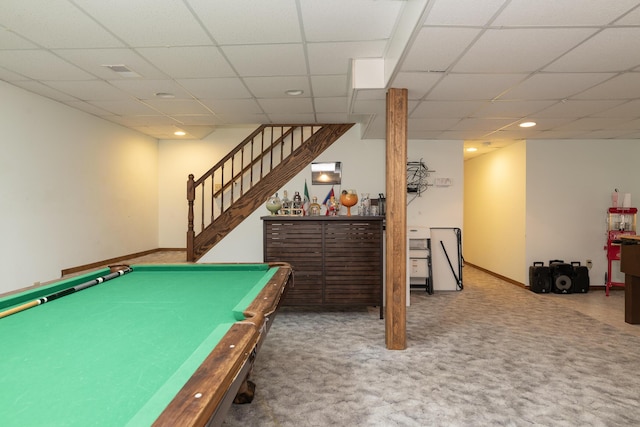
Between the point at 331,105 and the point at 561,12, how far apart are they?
2.96 metres

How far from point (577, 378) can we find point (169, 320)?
119 inches

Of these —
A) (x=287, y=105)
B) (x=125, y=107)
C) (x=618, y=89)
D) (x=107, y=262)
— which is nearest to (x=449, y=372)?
(x=618, y=89)

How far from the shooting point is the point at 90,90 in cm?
435

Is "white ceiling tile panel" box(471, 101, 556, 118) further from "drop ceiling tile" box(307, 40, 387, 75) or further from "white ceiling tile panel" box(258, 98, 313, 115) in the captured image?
"white ceiling tile panel" box(258, 98, 313, 115)

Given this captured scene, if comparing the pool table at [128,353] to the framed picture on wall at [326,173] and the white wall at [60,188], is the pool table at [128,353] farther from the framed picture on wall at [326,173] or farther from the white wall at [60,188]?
the framed picture on wall at [326,173]

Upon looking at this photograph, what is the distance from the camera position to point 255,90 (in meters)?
4.25

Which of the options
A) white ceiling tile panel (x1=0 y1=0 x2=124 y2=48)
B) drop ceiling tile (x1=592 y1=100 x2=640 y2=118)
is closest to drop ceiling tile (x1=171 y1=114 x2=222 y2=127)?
white ceiling tile panel (x1=0 y1=0 x2=124 y2=48)

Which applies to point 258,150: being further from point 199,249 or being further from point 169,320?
point 169,320

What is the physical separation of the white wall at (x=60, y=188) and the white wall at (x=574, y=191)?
7224 mm

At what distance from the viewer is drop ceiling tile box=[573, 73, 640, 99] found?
330cm

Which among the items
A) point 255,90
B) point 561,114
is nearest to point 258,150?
point 255,90

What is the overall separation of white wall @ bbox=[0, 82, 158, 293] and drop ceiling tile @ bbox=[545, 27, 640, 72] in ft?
19.2

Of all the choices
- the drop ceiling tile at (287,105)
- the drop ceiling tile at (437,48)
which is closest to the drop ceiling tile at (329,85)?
the drop ceiling tile at (287,105)

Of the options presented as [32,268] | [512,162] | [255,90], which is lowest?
[32,268]
